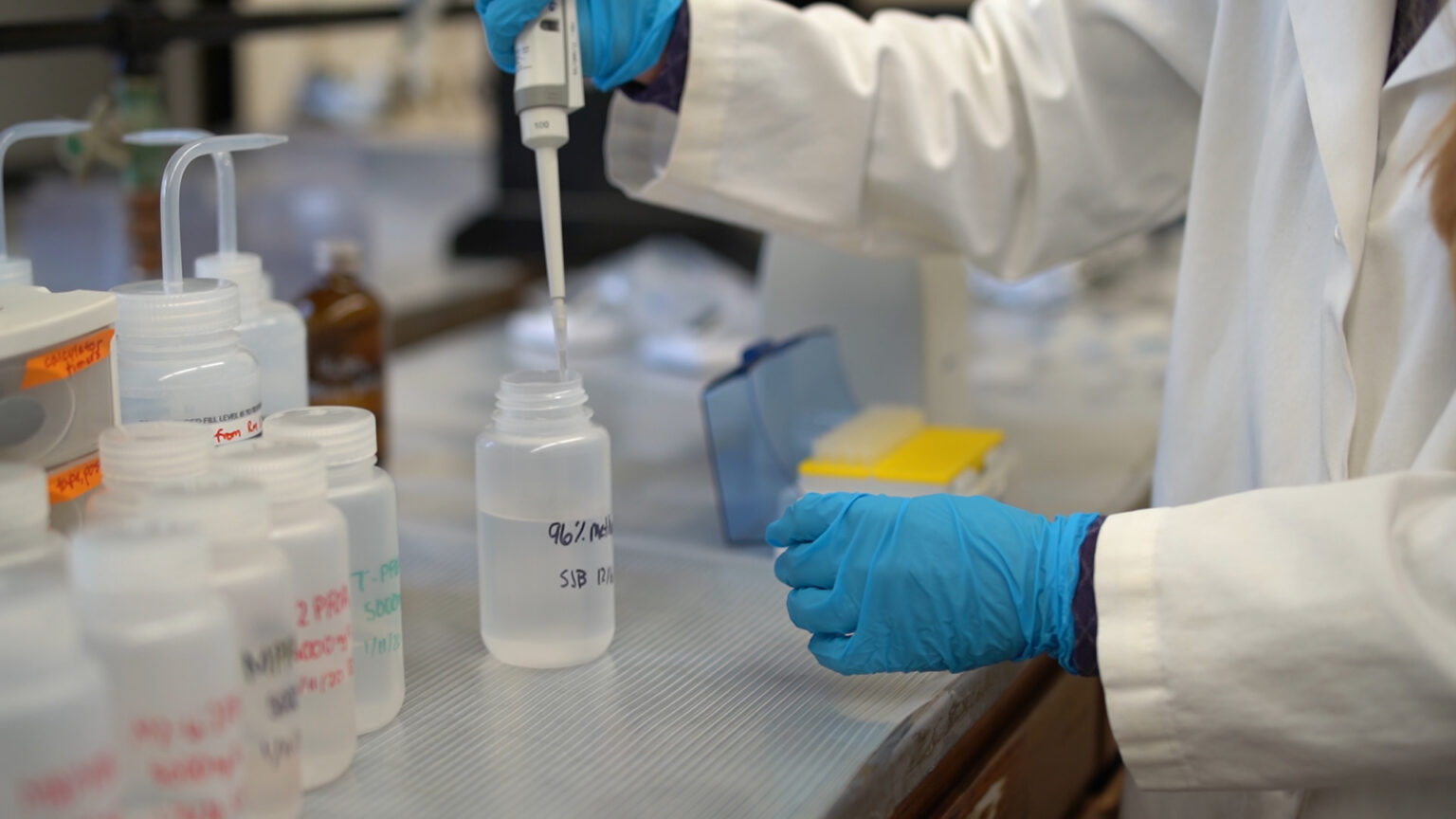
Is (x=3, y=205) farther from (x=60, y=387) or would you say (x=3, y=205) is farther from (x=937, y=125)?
(x=937, y=125)

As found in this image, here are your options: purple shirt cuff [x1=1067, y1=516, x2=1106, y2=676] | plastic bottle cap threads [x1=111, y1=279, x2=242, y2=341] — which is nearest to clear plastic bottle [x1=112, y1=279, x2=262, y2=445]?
plastic bottle cap threads [x1=111, y1=279, x2=242, y2=341]

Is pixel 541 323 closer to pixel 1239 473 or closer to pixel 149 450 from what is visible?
pixel 1239 473

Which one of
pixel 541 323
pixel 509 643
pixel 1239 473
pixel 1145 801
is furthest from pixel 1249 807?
pixel 541 323

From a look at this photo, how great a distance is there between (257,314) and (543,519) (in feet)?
0.96

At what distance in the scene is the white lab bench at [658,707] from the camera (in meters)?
0.77

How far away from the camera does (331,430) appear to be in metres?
0.78

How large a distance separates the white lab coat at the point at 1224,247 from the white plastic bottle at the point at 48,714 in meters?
0.57

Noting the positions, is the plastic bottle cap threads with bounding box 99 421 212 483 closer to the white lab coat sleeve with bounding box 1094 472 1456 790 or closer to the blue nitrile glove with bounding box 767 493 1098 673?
the blue nitrile glove with bounding box 767 493 1098 673

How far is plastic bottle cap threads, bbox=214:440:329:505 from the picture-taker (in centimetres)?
70

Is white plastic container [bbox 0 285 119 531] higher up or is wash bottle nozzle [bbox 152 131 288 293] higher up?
wash bottle nozzle [bbox 152 131 288 293]

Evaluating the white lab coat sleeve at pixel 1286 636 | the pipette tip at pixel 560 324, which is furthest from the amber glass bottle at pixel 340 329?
the white lab coat sleeve at pixel 1286 636

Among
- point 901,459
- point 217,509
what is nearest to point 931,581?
point 901,459

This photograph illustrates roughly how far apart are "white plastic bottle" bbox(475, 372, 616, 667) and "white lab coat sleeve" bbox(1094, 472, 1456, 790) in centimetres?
35

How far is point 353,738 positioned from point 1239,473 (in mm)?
721
